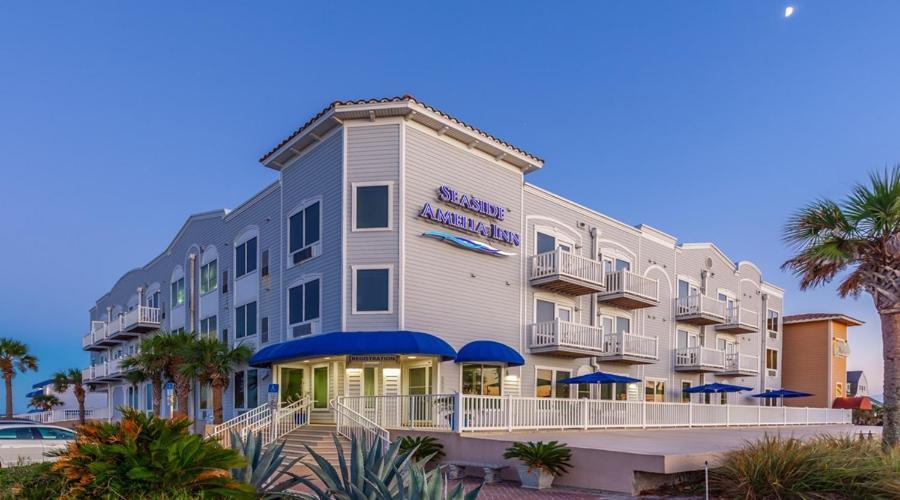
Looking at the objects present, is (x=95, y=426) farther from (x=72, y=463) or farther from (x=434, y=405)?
(x=434, y=405)

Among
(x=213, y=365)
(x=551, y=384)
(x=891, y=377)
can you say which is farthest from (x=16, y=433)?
(x=891, y=377)

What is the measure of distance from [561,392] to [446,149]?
1040 cm

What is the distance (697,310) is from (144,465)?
28952mm

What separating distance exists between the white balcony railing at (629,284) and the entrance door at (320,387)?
12050mm

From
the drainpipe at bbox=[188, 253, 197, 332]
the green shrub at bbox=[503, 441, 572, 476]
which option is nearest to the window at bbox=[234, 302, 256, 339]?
the drainpipe at bbox=[188, 253, 197, 332]

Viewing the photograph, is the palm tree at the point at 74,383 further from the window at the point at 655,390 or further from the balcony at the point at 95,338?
the window at the point at 655,390

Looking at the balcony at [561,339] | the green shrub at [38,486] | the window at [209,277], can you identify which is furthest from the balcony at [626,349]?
the green shrub at [38,486]

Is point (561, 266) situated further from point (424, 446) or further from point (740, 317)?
point (740, 317)

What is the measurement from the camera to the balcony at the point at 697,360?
30891 millimetres

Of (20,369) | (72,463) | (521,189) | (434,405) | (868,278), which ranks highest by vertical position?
(521,189)

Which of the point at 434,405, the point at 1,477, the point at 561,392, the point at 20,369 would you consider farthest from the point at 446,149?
the point at 20,369

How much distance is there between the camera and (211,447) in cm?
688

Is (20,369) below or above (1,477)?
below

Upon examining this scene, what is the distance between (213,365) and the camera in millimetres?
22953
